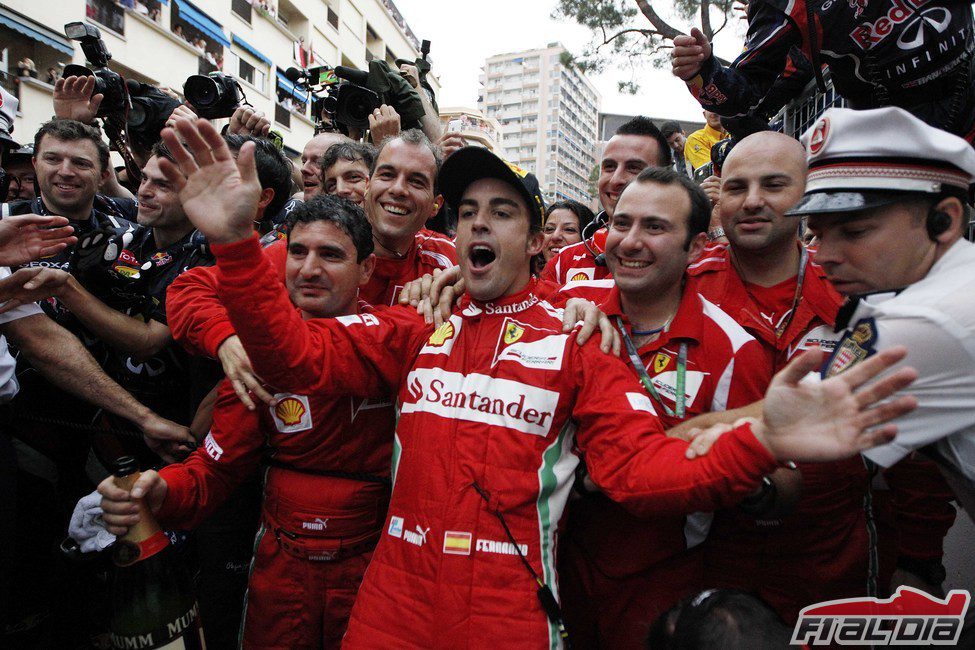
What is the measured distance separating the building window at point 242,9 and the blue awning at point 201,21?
4.12 feet

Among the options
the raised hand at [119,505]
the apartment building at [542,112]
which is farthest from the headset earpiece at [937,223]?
the apartment building at [542,112]

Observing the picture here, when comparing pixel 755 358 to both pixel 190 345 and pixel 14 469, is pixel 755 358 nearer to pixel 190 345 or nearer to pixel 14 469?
pixel 190 345

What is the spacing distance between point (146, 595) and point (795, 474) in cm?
222

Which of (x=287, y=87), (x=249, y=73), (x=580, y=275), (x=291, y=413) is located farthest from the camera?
(x=287, y=87)

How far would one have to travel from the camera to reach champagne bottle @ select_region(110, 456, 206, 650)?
191cm

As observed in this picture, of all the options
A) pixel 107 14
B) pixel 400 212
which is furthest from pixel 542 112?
pixel 400 212

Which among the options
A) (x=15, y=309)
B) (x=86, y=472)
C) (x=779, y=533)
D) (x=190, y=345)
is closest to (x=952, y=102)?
(x=779, y=533)

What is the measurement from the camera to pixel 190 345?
2.61 metres

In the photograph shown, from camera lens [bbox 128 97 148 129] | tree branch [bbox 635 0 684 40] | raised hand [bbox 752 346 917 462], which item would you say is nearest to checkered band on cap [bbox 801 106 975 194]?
raised hand [bbox 752 346 917 462]

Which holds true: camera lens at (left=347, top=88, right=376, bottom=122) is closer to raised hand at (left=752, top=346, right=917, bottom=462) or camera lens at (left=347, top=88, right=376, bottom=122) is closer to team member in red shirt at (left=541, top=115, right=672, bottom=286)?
team member in red shirt at (left=541, top=115, right=672, bottom=286)

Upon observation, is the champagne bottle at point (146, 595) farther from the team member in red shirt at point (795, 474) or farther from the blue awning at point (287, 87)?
the blue awning at point (287, 87)

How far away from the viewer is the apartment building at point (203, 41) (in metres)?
13.1

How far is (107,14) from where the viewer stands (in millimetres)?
15320

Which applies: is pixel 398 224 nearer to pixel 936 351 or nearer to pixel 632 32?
pixel 936 351
